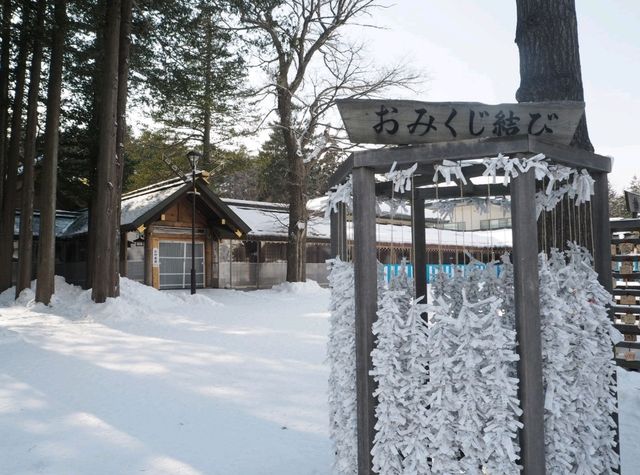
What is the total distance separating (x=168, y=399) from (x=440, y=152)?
14.6 ft

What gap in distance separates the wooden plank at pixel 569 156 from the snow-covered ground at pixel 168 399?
236 cm

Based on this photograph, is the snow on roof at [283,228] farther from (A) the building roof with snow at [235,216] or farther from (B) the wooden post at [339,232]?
(B) the wooden post at [339,232]

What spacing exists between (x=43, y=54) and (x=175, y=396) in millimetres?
15542

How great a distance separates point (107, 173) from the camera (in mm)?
13039

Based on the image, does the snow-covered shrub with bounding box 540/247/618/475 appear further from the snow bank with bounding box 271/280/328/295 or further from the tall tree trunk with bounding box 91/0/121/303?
the snow bank with bounding box 271/280/328/295

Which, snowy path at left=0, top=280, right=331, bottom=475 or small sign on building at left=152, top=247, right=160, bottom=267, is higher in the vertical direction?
small sign on building at left=152, top=247, right=160, bottom=267

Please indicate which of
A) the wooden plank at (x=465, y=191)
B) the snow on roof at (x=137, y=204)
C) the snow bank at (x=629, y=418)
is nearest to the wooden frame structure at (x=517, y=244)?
the wooden plank at (x=465, y=191)

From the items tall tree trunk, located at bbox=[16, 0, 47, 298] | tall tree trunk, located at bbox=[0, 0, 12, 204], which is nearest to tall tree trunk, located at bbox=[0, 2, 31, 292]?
tall tree trunk, located at bbox=[0, 0, 12, 204]

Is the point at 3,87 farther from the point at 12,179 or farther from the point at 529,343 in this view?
the point at 529,343

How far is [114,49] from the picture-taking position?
1314cm

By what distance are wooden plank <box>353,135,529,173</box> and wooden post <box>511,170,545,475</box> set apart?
179mm

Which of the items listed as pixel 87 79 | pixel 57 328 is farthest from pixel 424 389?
pixel 87 79

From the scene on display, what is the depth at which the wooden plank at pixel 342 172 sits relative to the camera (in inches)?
118

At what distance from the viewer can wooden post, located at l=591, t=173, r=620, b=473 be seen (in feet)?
10.5
